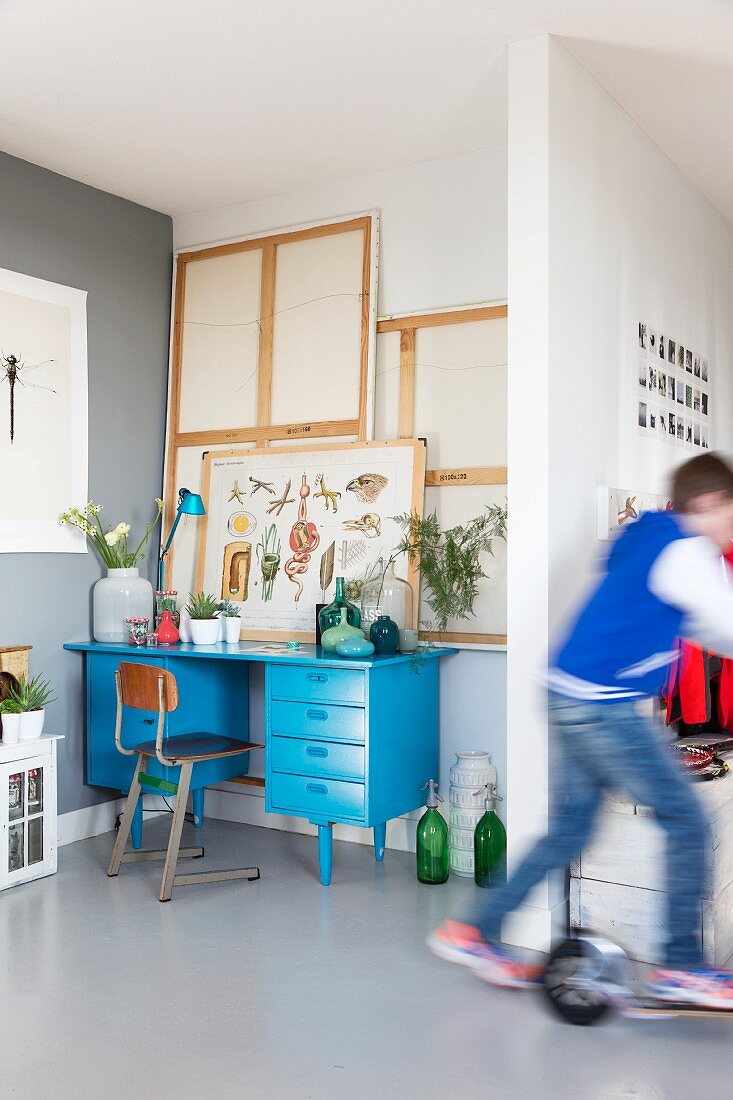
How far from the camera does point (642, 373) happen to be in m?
3.97

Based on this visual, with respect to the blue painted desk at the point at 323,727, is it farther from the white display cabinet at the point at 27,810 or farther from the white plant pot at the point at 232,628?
the white display cabinet at the point at 27,810

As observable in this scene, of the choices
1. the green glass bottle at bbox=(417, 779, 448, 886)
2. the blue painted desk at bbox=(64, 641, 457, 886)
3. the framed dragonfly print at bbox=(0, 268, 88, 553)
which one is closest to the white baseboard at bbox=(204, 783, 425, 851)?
the blue painted desk at bbox=(64, 641, 457, 886)

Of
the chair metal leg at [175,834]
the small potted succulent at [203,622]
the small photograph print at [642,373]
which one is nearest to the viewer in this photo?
the chair metal leg at [175,834]

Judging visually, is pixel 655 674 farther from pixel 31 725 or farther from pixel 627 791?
pixel 31 725

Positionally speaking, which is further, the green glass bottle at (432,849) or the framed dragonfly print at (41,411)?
the framed dragonfly print at (41,411)

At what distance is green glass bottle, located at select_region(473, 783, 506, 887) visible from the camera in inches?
151

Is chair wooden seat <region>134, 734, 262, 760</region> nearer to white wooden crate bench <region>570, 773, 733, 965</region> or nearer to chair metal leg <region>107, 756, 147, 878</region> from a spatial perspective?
chair metal leg <region>107, 756, 147, 878</region>

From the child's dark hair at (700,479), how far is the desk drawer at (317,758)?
1.71 m

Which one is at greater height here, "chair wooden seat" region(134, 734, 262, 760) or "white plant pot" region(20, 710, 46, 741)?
"white plant pot" region(20, 710, 46, 741)

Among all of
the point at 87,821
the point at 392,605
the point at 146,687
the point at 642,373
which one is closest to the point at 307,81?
the point at 642,373

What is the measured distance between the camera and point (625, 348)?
12.5ft

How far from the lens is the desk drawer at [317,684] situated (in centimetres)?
383

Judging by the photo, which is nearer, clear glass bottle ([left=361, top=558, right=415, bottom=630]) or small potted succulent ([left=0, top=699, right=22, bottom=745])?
small potted succulent ([left=0, top=699, right=22, bottom=745])

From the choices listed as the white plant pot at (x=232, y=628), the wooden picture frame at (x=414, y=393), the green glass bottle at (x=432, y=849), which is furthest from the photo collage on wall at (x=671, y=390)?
the white plant pot at (x=232, y=628)
